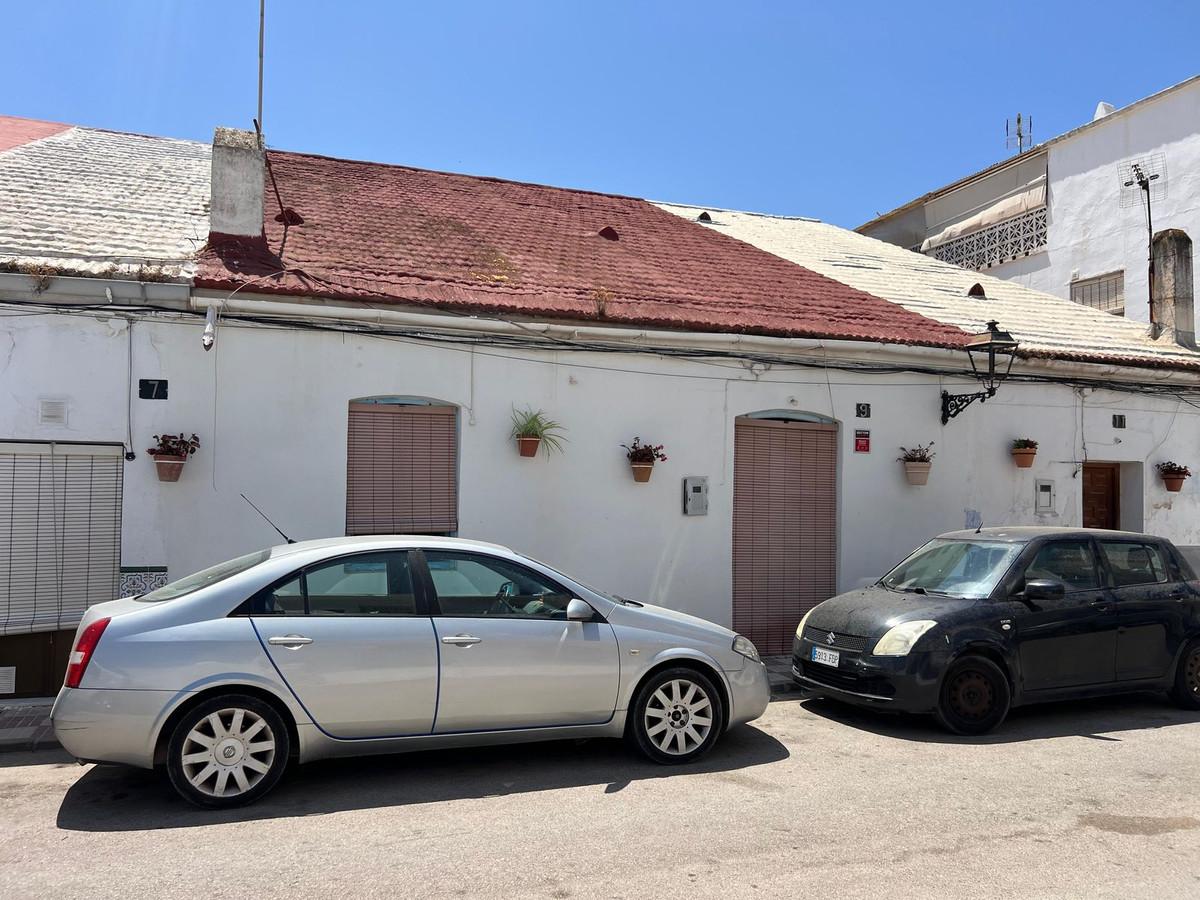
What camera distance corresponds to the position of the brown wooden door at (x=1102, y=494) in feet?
40.6

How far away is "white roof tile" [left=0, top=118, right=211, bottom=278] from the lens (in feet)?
27.7

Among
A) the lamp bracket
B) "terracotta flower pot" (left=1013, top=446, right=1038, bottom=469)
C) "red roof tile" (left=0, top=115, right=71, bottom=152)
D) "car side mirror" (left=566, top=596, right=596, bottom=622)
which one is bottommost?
"car side mirror" (left=566, top=596, right=596, bottom=622)

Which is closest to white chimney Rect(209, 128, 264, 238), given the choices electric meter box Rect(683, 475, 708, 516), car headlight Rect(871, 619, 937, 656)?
electric meter box Rect(683, 475, 708, 516)

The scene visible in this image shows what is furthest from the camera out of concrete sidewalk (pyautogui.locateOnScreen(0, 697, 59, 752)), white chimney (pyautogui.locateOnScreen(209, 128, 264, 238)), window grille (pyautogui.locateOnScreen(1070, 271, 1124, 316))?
window grille (pyautogui.locateOnScreen(1070, 271, 1124, 316))

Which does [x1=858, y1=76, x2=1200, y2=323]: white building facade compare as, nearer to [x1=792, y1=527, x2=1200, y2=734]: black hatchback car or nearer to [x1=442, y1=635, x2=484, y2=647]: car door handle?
[x1=792, y1=527, x2=1200, y2=734]: black hatchback car

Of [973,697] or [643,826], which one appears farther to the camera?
[973,697]

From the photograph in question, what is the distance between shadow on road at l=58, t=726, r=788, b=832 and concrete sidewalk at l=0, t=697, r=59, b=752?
950 mm

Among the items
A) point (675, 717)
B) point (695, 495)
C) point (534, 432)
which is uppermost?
point (534, 432)

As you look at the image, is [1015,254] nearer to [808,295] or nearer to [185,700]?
[808,295]

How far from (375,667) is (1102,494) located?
1093cm

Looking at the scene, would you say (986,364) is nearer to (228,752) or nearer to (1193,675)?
(1193,675)

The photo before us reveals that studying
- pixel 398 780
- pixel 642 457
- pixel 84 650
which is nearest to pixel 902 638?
pixel 642 457

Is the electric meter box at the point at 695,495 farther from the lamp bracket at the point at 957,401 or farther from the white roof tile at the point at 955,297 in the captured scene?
the white roof tile at the point at 955,297

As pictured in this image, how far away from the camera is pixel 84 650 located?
16.7 feet
